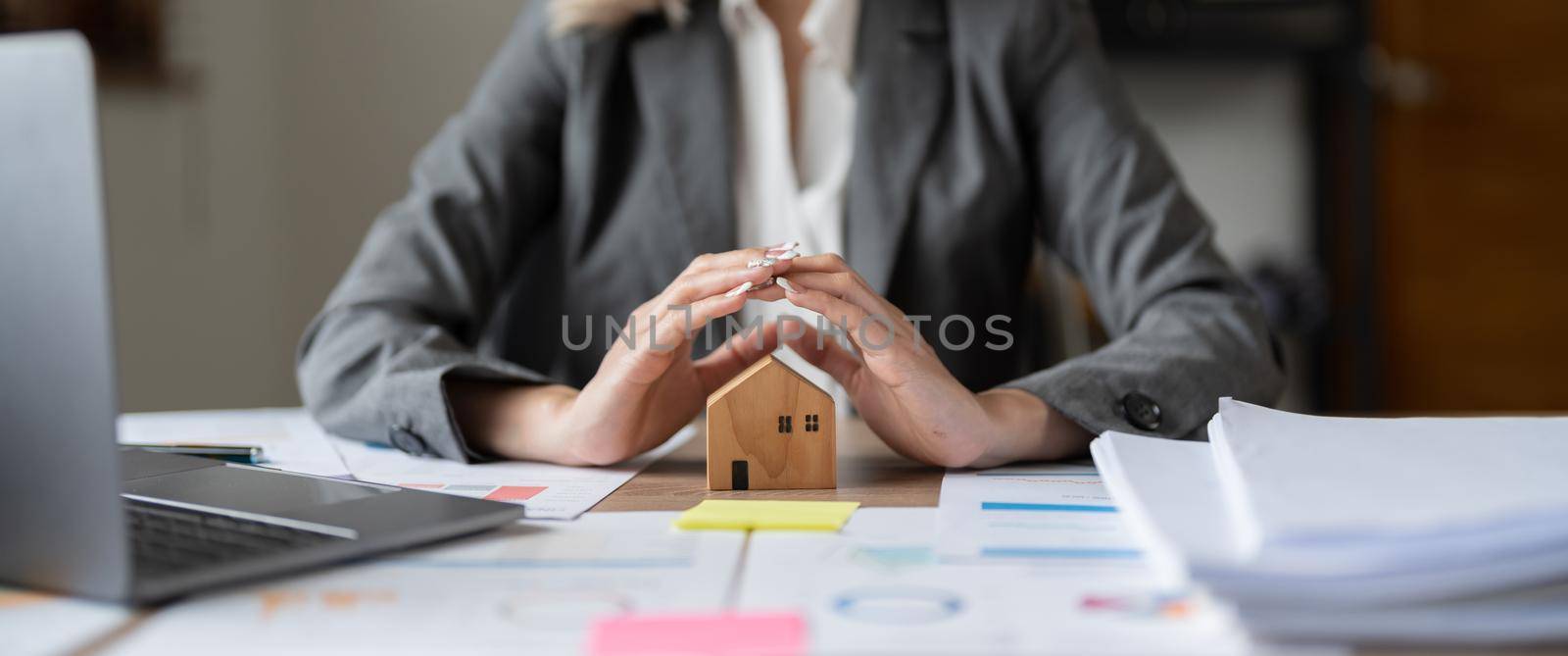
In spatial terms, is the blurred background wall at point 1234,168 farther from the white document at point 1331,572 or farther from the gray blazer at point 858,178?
the white document at point 1331,572

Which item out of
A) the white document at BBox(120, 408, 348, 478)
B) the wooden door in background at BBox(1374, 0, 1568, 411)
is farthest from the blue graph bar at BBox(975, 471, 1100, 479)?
the wooden door in background at BBox(1374, 0, 1568, 411)

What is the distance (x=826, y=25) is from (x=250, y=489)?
30.1 inches

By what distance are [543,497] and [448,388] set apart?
0.24 meters

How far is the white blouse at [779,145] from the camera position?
Result: 4.07 ft

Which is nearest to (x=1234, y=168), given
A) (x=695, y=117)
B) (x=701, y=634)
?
(x=695, y=117)

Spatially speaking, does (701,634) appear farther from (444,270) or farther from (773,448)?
(444,270)

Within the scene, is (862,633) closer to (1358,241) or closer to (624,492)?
(624,492)

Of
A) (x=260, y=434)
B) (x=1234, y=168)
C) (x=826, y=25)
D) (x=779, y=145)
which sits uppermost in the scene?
(x=826, y=25)

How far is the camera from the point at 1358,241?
245 centimetres

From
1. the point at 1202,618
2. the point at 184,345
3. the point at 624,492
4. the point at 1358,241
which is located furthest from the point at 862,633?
the point at 1358,241

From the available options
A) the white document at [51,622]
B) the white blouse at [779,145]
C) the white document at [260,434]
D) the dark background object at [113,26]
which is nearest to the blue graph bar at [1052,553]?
the white document at [51,622]

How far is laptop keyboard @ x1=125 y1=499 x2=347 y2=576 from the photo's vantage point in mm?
506

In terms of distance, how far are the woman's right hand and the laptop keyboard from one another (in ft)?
0.85

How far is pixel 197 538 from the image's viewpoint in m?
0.55
